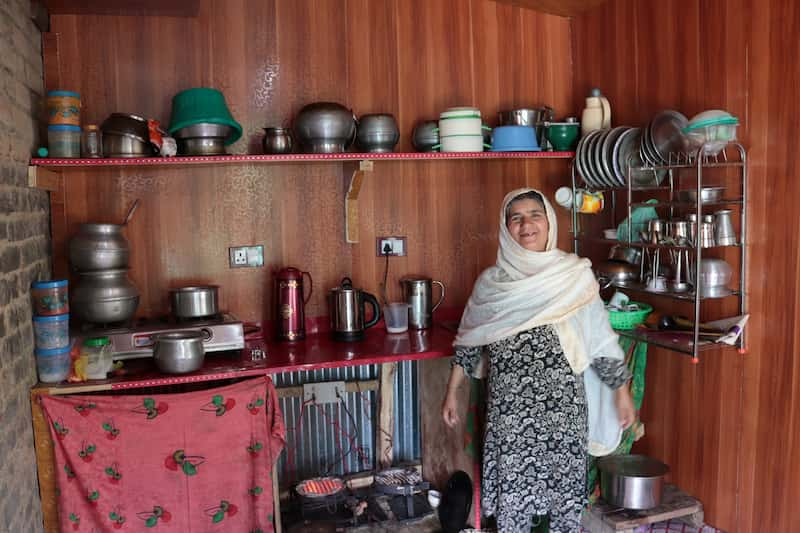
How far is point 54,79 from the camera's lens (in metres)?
2.63

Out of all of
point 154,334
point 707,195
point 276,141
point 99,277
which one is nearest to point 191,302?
point 154,334

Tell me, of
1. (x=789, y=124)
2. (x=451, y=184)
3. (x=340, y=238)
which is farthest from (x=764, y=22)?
(x=340, y=238)

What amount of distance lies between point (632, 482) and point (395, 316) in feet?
3.56

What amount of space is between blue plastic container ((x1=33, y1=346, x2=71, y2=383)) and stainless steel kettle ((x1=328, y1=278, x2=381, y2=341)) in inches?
37.9

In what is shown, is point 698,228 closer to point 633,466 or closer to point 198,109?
point 633,466

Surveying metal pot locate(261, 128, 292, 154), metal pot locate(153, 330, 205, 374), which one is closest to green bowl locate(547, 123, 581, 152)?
metal pot locate(261, 128, 292, 154)

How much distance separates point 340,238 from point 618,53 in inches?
53.7

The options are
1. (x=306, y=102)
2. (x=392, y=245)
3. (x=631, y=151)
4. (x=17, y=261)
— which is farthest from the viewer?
(x=392, y=245)

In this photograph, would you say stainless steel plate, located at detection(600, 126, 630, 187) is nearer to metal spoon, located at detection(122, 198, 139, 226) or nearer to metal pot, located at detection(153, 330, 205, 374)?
metal pot, located at detection(153, 330, 205, 374)

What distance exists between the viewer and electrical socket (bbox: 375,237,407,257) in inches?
119

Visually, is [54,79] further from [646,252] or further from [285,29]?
[646,252]

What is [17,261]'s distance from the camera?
6.84ft

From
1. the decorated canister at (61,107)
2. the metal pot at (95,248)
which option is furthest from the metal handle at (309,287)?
the decorated canister at (61,107)

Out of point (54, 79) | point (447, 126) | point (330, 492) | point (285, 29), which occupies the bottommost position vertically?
point (330, 492)
